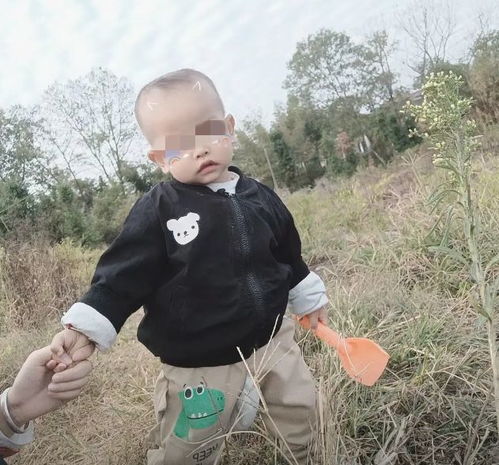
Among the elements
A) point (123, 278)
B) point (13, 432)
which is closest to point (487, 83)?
point (123, 278)

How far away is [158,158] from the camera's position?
1.22 meters

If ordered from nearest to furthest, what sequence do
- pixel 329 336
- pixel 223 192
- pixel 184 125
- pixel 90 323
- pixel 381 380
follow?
pixel 90 323 → pixel 184 125 → pixel 223 192 → pixel 329 336 → pixel 381 380

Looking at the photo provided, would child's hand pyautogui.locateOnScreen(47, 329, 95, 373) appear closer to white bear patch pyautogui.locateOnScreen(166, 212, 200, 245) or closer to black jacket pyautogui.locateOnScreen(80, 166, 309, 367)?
black jacket pyautogui.locateOnScreen(80, 166, 309, 367)

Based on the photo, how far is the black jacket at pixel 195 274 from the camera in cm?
121

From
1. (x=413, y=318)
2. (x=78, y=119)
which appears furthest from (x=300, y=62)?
(x=413, y=318)

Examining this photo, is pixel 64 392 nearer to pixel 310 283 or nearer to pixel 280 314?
pixel 280 314

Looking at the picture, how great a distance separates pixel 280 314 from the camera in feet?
4.44

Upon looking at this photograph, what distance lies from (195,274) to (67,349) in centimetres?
37

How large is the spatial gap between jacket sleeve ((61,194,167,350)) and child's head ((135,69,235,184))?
6.3 inches

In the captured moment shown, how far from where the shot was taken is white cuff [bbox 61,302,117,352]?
3.48 ft

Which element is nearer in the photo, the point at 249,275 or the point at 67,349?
the point at 67,349

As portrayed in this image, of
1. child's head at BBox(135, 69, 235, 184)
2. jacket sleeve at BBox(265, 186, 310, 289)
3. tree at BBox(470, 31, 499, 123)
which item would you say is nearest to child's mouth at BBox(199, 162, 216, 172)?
child's head at BBox(135, 69, 235, 184)

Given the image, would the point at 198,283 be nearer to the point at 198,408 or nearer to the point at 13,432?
the point at 198,408

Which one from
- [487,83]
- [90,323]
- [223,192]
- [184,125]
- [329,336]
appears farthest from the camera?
[487,83]
